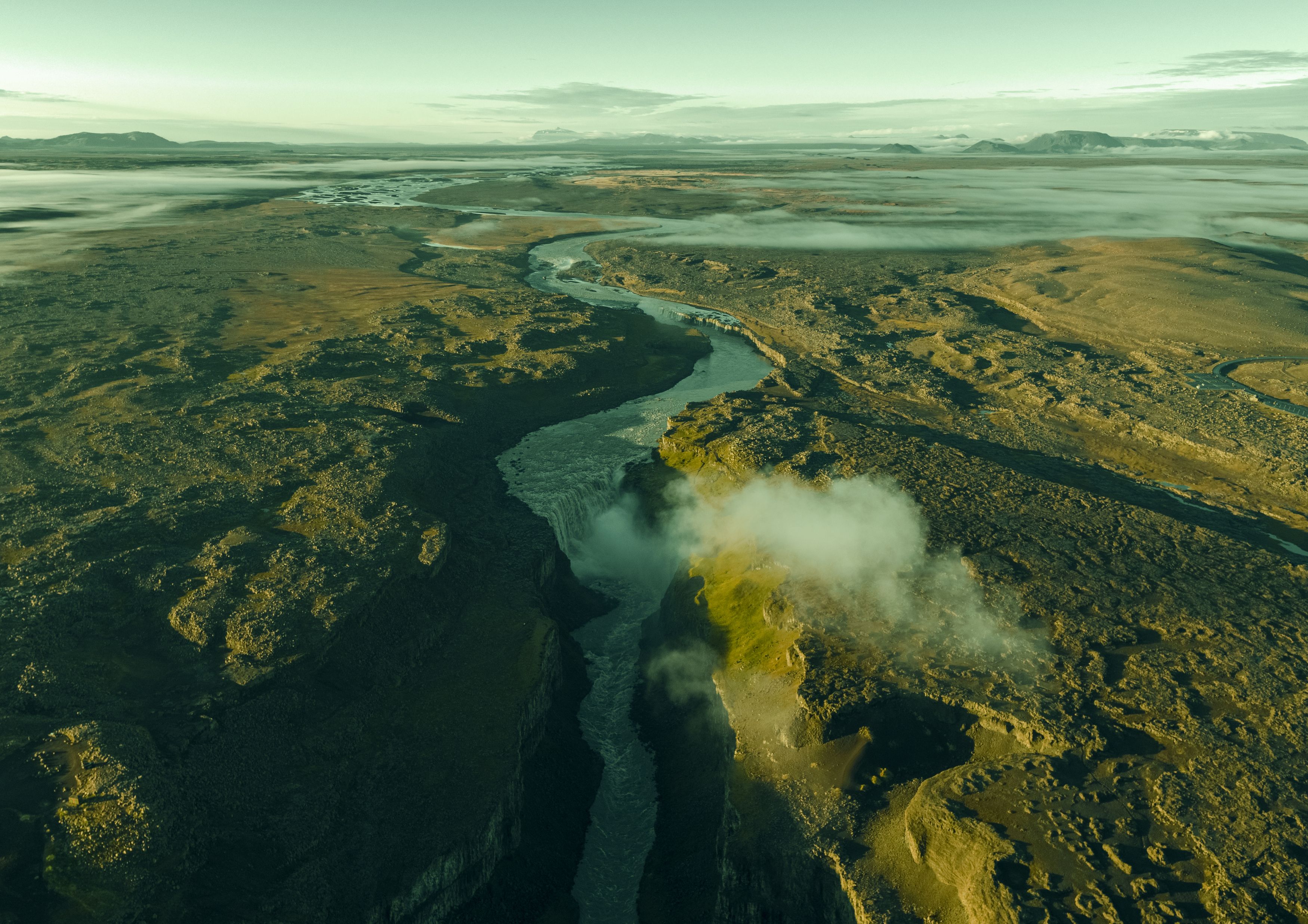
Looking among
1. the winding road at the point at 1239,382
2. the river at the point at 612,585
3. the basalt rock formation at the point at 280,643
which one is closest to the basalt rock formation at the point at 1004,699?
the river at the point at 612,585

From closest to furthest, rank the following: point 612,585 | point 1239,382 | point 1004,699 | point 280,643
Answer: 1. point 1004,699
2. point 280,643
3. point 612,585
4. point 1239,382

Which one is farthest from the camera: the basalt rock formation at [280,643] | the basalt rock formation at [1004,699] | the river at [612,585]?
the river at [612,585]

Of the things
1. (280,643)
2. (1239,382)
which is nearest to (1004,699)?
(280,643)

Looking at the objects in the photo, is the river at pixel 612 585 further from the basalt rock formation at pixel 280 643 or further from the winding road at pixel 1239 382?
the winding road at pixel 1239 382

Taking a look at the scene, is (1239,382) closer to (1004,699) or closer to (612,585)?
(1004,699)

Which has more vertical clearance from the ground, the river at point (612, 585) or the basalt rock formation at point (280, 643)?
the basalt rock formation at point (280, 643)

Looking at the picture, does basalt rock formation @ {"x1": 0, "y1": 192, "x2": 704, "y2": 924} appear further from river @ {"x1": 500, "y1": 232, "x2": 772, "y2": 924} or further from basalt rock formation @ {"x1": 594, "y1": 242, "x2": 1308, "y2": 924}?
basalt rock formation @ {"x1": 594, "y1": 242, "x2": 1308, "y2": 924}

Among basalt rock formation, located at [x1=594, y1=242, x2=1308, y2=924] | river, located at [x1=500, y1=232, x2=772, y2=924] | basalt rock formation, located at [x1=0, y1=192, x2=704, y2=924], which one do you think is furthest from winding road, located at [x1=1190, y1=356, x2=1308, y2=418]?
basalt rock formation, located at [x1=0, y1=192, x2=704, y2=924]

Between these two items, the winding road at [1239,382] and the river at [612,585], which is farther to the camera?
the winding road at [1239,382]
